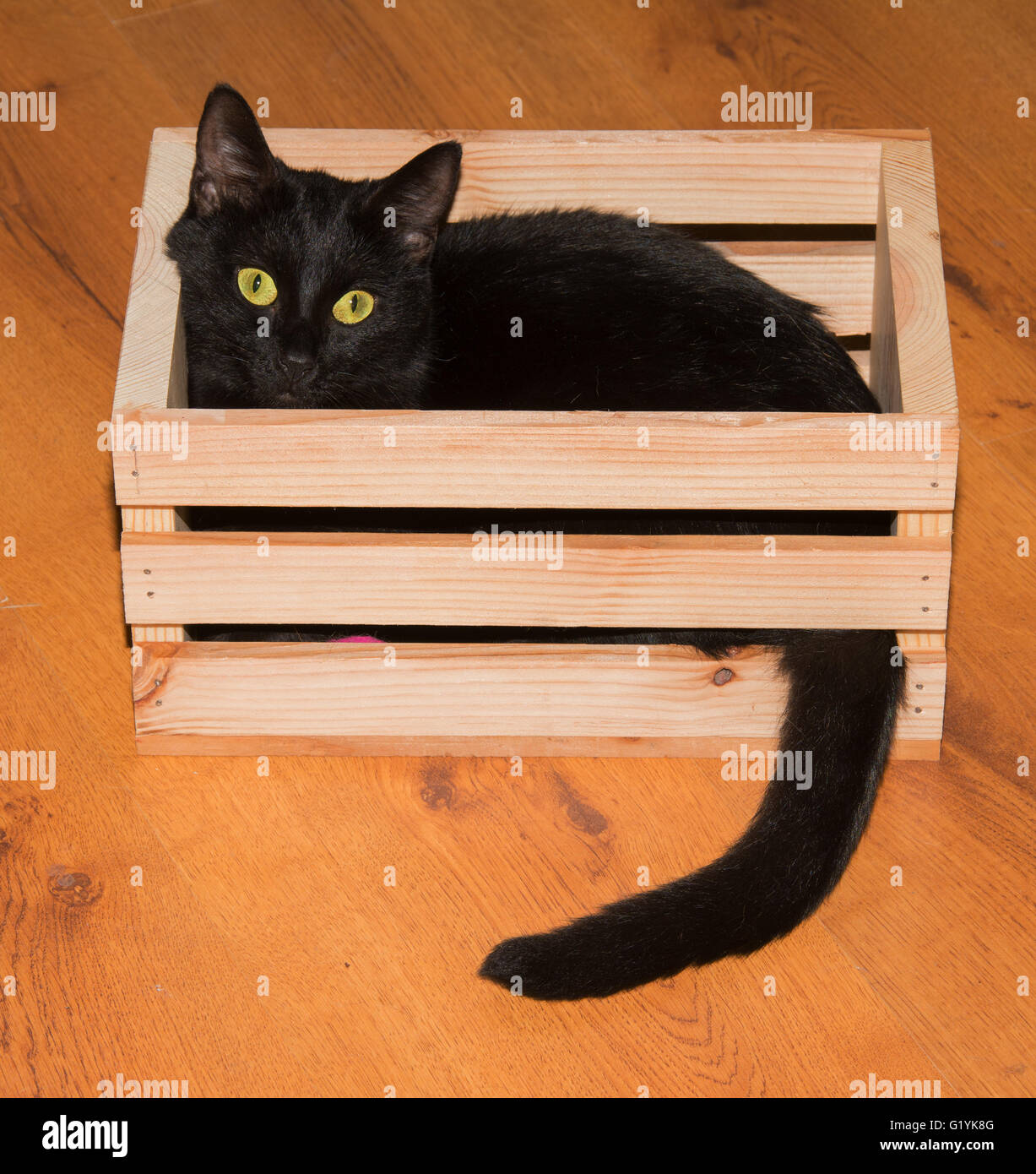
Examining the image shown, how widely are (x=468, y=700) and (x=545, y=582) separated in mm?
148

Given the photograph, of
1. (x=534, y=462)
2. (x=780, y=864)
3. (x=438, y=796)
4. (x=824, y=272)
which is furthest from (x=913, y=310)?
(x=438, y=796)

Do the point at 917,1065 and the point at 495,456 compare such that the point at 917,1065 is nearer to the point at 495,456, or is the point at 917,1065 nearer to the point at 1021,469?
the point at 495,456

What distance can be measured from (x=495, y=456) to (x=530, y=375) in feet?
0.73

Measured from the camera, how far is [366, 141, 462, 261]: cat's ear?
131 centimetres

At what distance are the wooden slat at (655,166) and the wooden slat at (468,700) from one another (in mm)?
495

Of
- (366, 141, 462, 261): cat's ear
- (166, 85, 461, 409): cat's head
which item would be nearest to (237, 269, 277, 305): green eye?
(166, 85, 461, 409): cat's head

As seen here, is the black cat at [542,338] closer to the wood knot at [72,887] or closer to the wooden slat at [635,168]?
the wooden slat at [635,168]

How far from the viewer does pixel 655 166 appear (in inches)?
58.9

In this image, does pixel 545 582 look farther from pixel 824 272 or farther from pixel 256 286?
pixel 824 272

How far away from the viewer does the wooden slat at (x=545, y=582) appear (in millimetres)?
1226

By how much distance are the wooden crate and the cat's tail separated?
4 cm

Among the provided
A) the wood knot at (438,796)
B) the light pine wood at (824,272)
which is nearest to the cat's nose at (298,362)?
the wood knot at (438,796)

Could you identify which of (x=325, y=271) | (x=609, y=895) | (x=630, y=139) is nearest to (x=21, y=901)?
(x=609, y=895)

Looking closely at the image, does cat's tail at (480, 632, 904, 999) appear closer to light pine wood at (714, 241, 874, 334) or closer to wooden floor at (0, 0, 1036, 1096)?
wooden floor at (0, 0, 1036, 1096)
